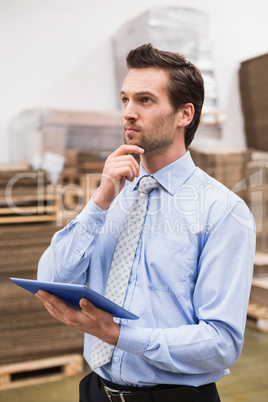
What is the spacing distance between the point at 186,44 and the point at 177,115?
3.57 metres

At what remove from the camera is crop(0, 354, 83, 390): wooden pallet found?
145 inches

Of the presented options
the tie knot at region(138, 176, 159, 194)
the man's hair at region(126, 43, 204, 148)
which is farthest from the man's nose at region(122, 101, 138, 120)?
the tie knot at region(138, 176, 159, 194)

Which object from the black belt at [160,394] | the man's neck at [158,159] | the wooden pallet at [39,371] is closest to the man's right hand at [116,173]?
the man's neck at [158,159]

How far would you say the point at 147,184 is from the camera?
166 centimetres

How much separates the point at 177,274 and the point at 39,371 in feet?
9.71

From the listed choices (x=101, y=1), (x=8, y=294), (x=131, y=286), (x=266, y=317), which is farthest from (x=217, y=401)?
(x=101, y=1)

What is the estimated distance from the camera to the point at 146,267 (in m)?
1.55

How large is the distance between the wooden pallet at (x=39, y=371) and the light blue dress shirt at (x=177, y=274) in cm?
230

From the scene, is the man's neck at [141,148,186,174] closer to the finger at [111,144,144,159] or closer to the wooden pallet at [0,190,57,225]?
the finger at [111,144,144,159]

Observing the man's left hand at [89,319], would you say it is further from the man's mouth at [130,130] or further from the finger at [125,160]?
the man's mouth at [130,130]

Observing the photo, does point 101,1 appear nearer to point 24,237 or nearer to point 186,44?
point 186,44

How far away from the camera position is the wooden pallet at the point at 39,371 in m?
3.68

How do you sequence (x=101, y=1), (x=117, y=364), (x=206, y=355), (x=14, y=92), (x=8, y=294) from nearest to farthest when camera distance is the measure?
(x=206, y=355)
(x=117, y=364)
(x=8, y=294)
(x=14, y=92)
(x=101, y=1)

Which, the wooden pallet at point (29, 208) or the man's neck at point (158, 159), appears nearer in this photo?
the man's neck at point (158, 159)
